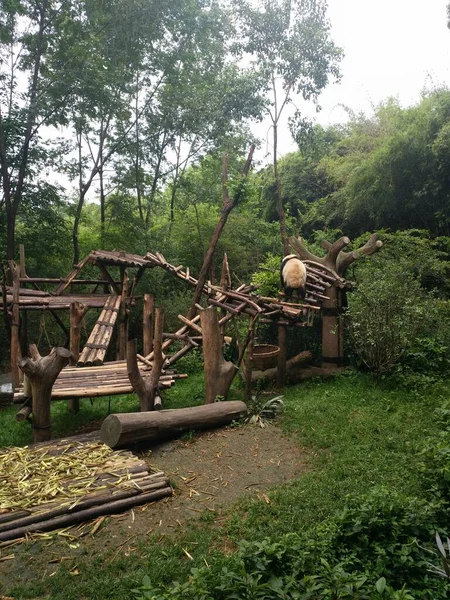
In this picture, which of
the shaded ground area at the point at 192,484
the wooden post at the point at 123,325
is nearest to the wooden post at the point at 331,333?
the shaded ground area at the point at 192,484

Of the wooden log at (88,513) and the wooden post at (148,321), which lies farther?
the wooden post at (148,321)

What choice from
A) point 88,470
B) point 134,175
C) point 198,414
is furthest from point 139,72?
point 88,470

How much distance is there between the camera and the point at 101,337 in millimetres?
8109

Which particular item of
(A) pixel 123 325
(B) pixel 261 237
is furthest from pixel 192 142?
(A) pixel 123 325

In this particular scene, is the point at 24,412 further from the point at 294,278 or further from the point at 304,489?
the point at 294,278

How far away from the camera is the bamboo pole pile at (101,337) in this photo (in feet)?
23.8

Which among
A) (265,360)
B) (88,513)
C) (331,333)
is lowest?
(88,513)

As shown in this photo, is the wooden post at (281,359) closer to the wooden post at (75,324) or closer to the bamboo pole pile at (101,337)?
the bamboo pole pile at (101,337)

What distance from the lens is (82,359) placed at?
287 inches

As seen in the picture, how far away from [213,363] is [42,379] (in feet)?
7.91

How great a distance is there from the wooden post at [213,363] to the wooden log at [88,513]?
8.65 feet

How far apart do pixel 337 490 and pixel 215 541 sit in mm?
1233

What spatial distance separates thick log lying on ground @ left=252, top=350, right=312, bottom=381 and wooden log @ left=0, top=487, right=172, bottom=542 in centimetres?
453

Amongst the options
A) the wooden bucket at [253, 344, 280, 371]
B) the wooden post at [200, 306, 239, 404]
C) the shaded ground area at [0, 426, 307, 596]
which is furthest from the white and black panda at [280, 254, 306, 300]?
the shaded ground area at [0, 426, 307, 596]
